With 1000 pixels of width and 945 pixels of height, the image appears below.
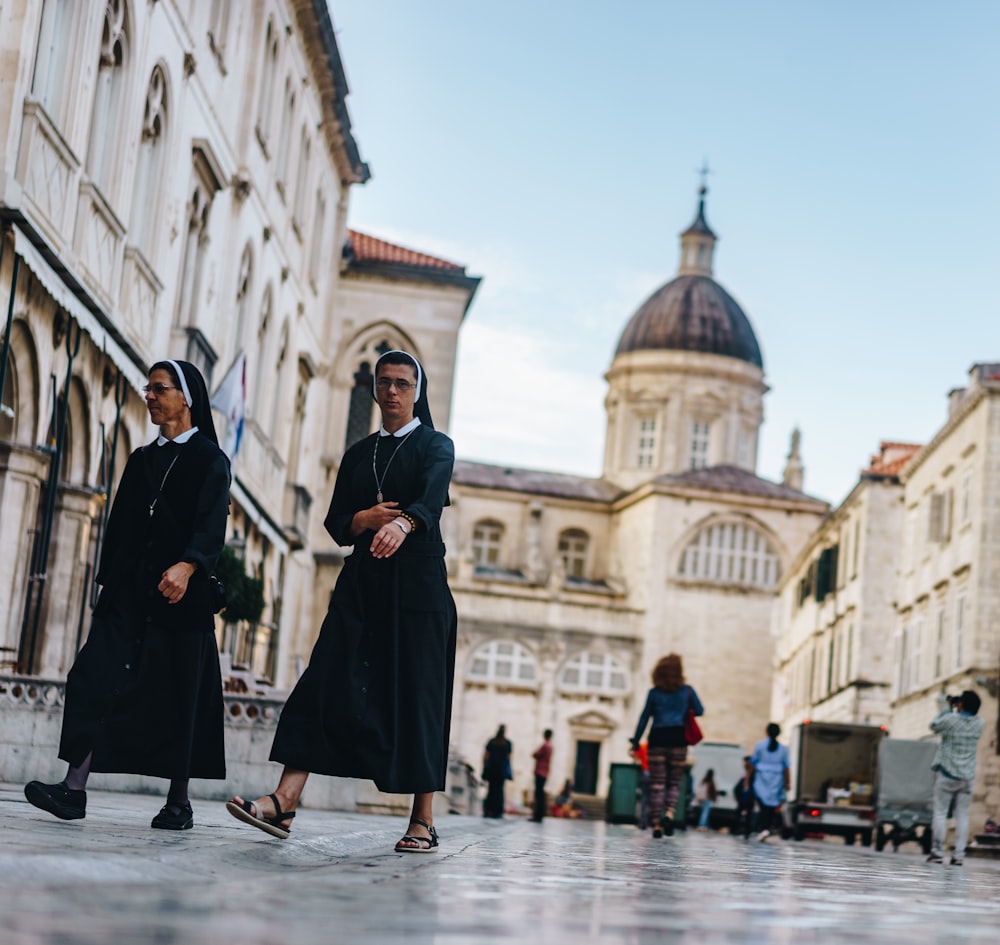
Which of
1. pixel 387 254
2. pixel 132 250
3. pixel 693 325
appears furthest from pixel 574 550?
pixel 132 250

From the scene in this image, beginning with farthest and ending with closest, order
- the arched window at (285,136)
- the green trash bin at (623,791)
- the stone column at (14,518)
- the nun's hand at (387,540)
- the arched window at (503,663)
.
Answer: the arched window at (503,663) < the green trash bin at (623,791) < the arched window at (285,136) < the stone column at (14,518) < the nun's hand at (387,540)

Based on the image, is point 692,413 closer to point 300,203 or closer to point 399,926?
point 300,203

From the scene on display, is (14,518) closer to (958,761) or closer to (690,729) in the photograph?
(690,729)

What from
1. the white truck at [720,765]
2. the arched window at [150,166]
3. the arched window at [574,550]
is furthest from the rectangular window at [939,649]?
the arched window at [574,550]

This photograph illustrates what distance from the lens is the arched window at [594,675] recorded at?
Answer: 7838 cm

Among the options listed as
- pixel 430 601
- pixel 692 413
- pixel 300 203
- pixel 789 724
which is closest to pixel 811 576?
pixel 789 724

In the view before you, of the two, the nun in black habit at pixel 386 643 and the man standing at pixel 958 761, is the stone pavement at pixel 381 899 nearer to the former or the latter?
the nun in black habit at pixel 386 643

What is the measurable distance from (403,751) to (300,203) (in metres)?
30.7

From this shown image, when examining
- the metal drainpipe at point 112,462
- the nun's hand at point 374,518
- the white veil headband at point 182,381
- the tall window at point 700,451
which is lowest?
the nun's hand at point 374,518

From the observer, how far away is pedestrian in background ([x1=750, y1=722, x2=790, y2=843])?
2712 cm

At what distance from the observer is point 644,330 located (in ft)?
316

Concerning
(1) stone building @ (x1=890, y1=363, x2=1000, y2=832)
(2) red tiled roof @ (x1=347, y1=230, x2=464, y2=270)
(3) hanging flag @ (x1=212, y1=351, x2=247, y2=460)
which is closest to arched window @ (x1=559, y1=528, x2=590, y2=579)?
(1) stone building @ (x1=890, y1=363, x2=1000, y2=832)

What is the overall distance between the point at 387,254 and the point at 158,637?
41.5 metres

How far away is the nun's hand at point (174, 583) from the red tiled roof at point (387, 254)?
129 feet
